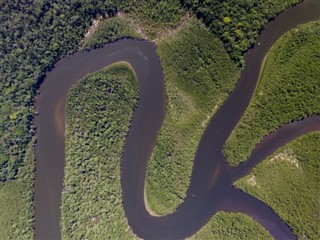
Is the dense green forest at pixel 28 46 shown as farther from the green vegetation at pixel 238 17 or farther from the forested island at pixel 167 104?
the green vegetation at pixel 238 17

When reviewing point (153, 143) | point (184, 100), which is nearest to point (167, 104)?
point (184, 100)

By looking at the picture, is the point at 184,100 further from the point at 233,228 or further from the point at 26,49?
the point at 26,49

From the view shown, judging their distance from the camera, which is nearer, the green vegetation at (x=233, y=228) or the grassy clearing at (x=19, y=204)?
the green vegetation at (x=233, y=228)

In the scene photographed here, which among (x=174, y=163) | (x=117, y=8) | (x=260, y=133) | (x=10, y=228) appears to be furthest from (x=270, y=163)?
(x=10, y=228)

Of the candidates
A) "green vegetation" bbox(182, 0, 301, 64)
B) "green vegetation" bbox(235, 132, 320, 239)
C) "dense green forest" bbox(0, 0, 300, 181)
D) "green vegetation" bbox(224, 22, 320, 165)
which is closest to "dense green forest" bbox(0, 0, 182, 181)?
"dense green forest" bbox(0, 0, 300, 181)

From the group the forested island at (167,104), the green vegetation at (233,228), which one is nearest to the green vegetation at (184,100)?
the forested island at (167,104)

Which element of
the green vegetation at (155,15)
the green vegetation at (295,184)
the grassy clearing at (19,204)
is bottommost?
the grassy clearing at (19,204)

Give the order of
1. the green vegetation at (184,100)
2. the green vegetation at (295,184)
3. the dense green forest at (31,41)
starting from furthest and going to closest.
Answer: the dense green forest at (31,41)
the green vegetation at (184,100)
the green vegetation at (295,184)
